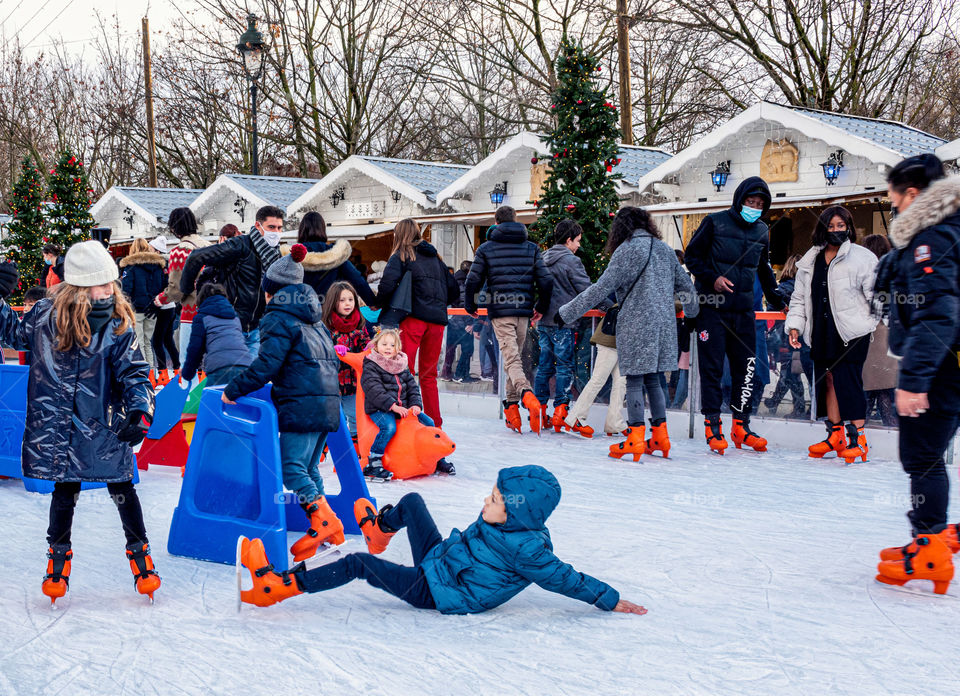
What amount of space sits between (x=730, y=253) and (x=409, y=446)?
2.65 m

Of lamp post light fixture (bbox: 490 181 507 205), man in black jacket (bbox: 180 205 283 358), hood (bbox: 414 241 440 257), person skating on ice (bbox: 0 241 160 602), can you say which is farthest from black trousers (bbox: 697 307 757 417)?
lamp post light fixture (bbox: 490 181 507 205)

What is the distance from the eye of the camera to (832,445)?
723 cm

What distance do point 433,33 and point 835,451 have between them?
2132cm

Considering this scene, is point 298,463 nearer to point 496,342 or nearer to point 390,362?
point 390,362

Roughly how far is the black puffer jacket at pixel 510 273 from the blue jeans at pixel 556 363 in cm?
31

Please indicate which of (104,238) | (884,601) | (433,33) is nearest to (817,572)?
(884,601)

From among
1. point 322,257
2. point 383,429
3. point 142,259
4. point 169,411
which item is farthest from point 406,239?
point 142,259

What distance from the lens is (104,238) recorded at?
11.8 m

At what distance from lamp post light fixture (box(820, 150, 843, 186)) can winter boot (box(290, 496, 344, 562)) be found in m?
10.7

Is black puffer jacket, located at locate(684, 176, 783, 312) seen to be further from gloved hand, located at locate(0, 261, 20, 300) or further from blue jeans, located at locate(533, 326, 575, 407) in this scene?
gloved hand, located at locate(0, 261, 20, 300)

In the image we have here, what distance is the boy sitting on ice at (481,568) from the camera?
3607 mm

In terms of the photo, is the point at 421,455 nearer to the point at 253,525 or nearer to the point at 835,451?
the point at 253,525

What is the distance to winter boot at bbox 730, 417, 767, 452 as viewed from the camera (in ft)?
24.6

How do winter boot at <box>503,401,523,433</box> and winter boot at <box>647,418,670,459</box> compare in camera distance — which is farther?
winter boot at <box>503,401,523,433</box>
